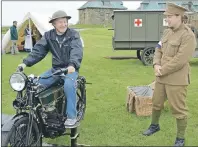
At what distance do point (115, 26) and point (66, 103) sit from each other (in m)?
9.30

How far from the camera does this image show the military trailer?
45.1ft

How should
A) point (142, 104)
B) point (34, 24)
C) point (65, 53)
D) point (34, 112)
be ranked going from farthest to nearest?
point (34, 24)
point (142, 104)
point (65, 53)
point (34, 112)

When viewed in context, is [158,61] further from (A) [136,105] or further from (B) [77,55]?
(A) [136,105]

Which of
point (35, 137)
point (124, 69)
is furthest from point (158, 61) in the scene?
point (124, 69)

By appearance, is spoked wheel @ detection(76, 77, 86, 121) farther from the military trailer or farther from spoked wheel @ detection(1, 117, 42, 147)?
A: the military trailer

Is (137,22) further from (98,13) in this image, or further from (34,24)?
(98,13)

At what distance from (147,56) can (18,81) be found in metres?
10.2

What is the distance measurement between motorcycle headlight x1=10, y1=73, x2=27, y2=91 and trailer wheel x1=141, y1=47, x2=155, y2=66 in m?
9.99

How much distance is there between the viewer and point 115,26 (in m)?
13.6

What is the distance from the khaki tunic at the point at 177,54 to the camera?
4.59 m

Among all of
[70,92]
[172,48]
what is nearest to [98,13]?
[172,48]

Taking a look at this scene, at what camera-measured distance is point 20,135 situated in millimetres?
4039

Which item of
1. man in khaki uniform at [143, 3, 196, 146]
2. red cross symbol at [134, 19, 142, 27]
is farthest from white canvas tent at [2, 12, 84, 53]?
man in khaki uniform at [143, 3, 196, 146]

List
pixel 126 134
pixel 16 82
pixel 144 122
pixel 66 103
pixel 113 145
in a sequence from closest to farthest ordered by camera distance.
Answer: pixel 16 82 < pixel 66 103 < pixel 113 145 < pixel 126 134 < pixel 144 122
